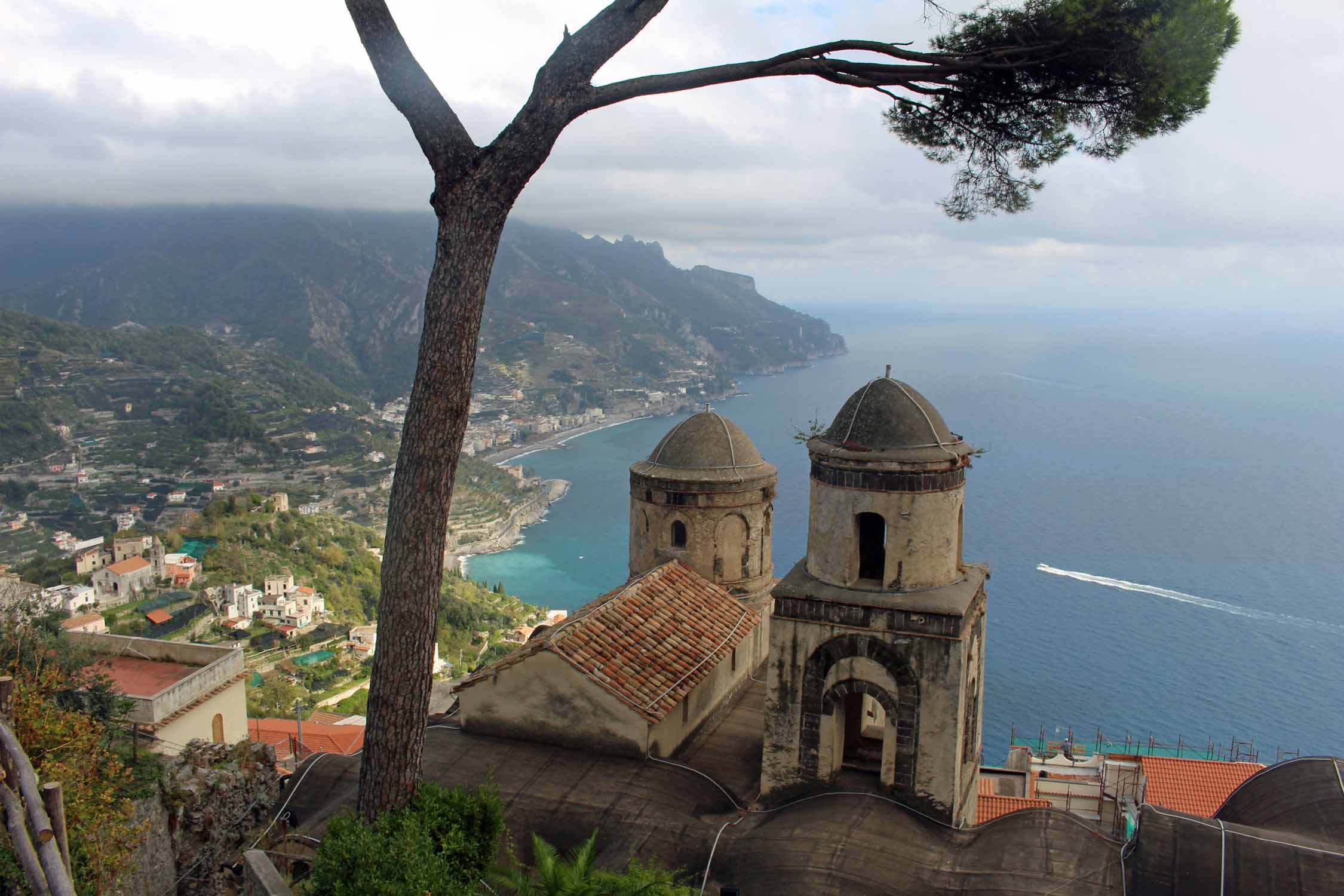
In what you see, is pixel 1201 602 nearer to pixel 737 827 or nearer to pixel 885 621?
pixel 885 621

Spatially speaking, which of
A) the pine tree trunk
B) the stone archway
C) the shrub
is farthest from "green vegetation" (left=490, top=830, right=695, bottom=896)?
the stone archway

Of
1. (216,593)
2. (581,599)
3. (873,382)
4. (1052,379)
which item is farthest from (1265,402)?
(873,382)

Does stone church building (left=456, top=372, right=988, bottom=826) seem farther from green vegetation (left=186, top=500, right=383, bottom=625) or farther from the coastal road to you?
green vegetation (left=186, top=500, right=383, bottom=625)

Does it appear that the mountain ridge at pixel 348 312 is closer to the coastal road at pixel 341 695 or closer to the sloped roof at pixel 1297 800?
the coastal road at pixel 341 695

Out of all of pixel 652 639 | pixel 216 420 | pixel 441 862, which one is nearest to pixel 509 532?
pixel 216 420

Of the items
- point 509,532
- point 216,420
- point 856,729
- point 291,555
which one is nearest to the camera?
point 856,729

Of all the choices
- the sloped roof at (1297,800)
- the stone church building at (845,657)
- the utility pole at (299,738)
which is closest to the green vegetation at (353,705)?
the utility pole at (299,738)

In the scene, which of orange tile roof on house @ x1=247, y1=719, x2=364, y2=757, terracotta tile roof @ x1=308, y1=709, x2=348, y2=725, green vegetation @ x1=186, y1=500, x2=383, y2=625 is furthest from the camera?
green vegetation @ x1=186, y1=500, x2=383, y2=625
